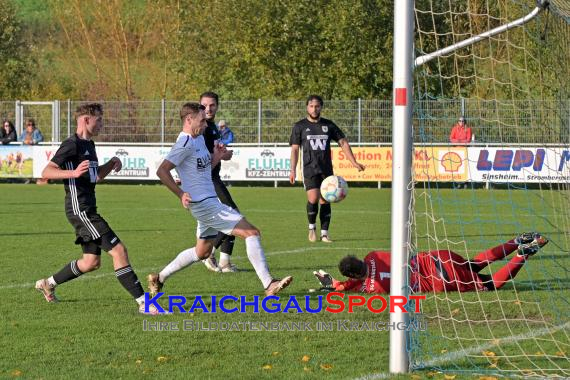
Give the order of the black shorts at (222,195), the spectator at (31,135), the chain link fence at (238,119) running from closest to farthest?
the black shorts at (222,195), the chain link fence at (238,119), the spectator at (31,135)

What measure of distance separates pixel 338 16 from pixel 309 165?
1968 cm

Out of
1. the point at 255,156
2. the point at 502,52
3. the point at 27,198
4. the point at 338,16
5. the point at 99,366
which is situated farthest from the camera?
the point at 338,16

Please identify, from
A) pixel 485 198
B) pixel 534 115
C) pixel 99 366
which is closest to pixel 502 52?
pixel 534 115

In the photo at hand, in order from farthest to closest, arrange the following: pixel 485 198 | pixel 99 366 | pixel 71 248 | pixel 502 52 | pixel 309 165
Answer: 1. pixel 485 198
2. pixel 309 165
3. pixel 71 248
4. pixel 502 52
5. pixel 99 366

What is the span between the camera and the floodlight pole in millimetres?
5910

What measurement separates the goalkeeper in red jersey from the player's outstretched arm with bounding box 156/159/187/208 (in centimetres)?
151

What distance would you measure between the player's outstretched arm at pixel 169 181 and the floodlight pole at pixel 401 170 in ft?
8.52

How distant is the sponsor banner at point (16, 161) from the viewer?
94.7 ft

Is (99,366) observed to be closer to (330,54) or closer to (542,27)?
(542,27)

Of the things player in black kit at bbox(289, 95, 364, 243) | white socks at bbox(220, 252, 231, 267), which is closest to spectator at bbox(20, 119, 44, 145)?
player in black kit at bbox(289, 95, 364, 243)

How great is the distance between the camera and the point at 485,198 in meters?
20.9

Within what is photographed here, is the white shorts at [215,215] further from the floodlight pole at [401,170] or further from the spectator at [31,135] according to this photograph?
the spectator at [31,135]
